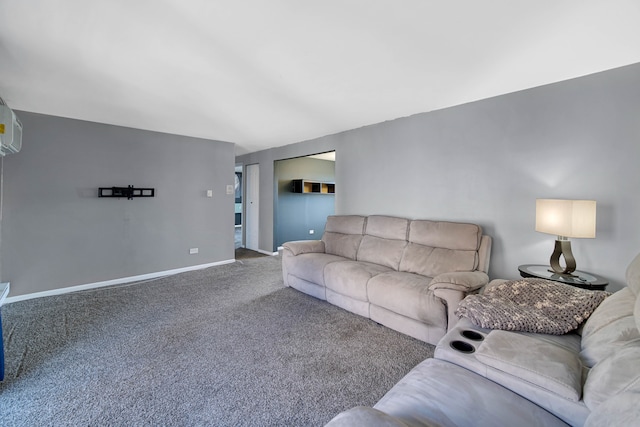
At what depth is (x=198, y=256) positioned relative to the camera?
4.84 m

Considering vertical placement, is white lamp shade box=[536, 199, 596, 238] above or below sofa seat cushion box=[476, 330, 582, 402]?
above

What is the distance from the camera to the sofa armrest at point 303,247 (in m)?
3.74

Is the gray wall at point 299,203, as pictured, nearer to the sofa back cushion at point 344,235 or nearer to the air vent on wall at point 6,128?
the sofa back cushion at point 344,235

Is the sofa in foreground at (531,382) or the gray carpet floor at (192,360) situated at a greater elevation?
the sofa in foreground at (531,382)

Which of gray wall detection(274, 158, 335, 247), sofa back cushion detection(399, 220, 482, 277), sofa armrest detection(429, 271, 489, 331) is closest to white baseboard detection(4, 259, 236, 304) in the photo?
gray wall detection(274, 158, 335, 247)

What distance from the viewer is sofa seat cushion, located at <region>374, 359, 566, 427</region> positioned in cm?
100

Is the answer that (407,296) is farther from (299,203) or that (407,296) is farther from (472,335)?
(299,203)

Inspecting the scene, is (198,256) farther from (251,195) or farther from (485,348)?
(485,348)

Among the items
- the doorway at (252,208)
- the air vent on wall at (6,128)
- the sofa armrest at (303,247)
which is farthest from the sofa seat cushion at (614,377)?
the doorway at (252,208)

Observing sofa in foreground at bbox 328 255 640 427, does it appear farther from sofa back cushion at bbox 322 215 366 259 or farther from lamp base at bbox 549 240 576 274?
sofa back cushion at bbox 322 215 366 259

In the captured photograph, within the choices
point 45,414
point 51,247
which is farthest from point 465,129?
point 51,247

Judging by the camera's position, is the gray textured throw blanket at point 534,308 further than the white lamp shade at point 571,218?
No

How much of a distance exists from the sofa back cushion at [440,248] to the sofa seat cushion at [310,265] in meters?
0.90

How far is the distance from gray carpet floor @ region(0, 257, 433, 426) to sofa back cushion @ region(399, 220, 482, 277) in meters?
0.79
